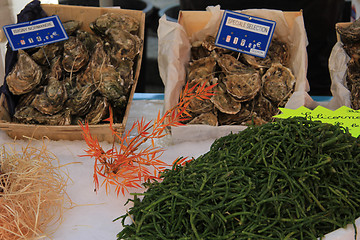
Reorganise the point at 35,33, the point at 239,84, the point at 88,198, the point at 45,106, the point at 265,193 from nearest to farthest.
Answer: the point at 265,193 → the point at 88,198 → the point at 45,106 → the point at 239,84 → the point at 35,33

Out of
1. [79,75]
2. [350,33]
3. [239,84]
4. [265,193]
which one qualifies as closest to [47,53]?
[79,75]

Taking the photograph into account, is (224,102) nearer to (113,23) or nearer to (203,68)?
(203,68)

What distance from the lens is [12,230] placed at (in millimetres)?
1141

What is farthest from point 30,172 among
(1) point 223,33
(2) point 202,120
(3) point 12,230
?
(1) point 223,33

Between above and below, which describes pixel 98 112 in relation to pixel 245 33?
below

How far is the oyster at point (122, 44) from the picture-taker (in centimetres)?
176

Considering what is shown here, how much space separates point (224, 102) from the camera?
5.51 ft

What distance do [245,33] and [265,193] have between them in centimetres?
107

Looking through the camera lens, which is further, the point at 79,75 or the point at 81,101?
the point at 79,75

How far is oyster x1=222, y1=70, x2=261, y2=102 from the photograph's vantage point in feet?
5.43

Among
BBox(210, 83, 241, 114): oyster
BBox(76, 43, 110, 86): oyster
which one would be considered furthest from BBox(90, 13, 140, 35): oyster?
BBox(210, 83, 241, 114): oyster

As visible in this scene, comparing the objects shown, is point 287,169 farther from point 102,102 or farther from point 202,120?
point 102,102

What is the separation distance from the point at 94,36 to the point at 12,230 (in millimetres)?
1135

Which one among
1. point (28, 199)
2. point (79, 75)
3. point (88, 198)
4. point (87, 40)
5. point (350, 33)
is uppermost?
point (350, 33)
